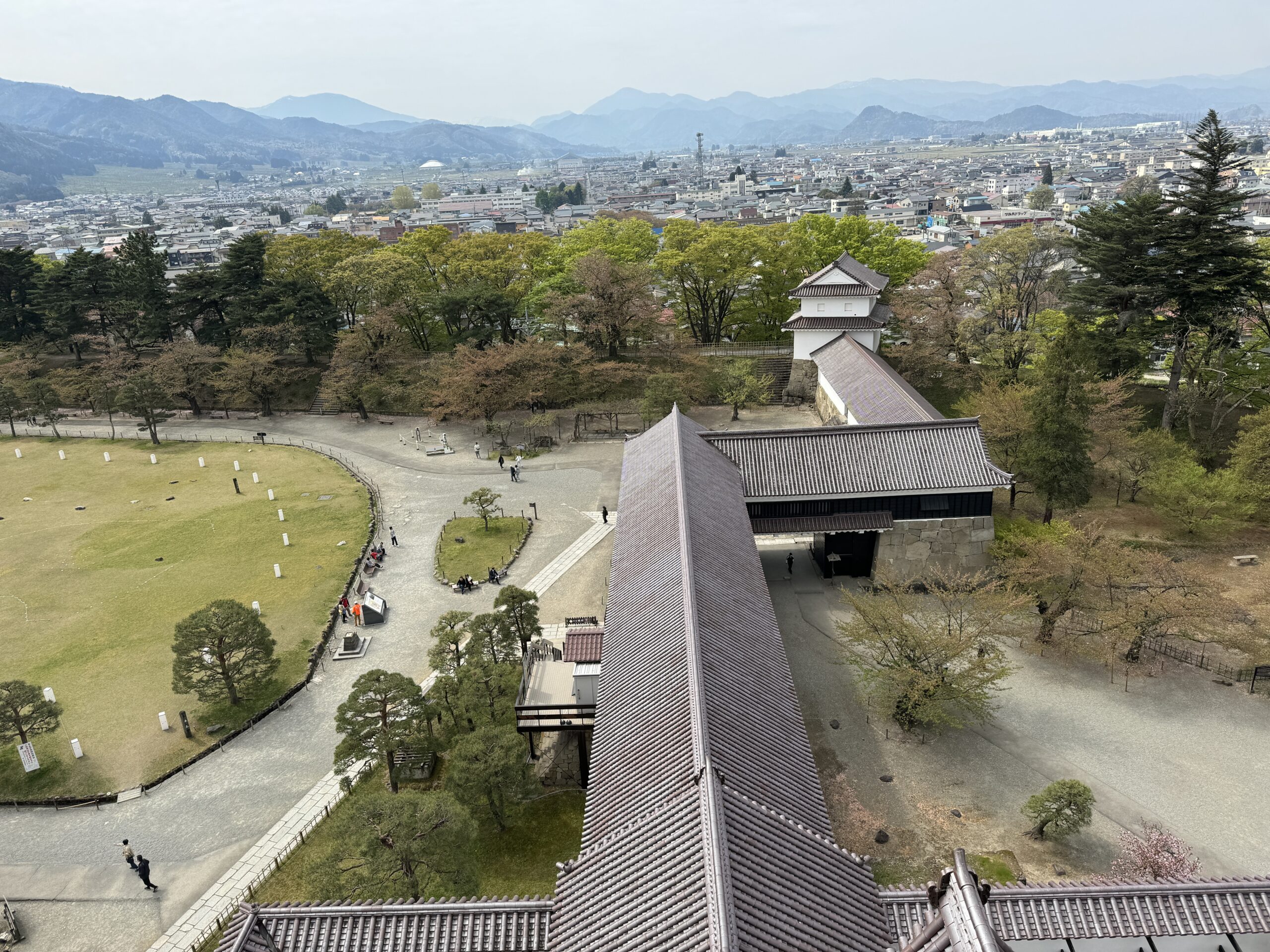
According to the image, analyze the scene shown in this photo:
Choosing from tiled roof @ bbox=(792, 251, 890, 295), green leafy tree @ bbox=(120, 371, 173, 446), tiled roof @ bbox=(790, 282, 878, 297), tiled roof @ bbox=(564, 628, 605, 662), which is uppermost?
tiled roof @ bbox=(792, 251, 890, 295)

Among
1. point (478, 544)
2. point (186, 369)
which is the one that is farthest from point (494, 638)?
point (186, 369)

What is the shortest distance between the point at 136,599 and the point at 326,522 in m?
7.94

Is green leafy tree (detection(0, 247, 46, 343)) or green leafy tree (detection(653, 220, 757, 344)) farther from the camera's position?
green leafy tree (detection(0, 247, 46, 343))

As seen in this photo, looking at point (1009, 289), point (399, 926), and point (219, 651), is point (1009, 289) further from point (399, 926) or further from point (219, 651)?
point (399, 926)

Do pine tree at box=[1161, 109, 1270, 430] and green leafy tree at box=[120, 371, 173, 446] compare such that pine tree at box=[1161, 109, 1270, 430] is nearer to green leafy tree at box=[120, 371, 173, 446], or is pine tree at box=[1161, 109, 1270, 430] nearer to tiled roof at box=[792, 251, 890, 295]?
tiled roof at box=[792, 251, 890, 295]

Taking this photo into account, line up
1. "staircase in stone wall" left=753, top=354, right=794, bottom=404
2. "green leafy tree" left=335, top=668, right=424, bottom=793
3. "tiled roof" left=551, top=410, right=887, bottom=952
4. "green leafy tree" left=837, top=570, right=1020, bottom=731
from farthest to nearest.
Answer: "staircase in stone wall" left=753, top=354, right=794, bottom=404 < "green leafy tree" left=837, top=570, right=1020, bottom=731 < "green leafy tree" left=335, top=668, right=424, bottom=793 < "tiled roof" left=551, top=410, right=887, bottom=952

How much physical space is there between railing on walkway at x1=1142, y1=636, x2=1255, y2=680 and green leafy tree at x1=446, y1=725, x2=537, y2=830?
1746cm

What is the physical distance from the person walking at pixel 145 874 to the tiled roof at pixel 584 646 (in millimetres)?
10103

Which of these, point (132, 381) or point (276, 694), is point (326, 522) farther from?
point (132, 381)

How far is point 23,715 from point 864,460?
85.0 ft

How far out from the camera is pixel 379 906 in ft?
36.1

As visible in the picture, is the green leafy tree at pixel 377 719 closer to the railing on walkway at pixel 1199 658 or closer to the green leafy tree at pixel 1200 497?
the railing on walkway at pixel 1199 658

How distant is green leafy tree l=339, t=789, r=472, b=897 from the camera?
13.5m

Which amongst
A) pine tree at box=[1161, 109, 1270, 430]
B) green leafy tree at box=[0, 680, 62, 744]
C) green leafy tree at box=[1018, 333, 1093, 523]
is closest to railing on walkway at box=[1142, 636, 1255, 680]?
green leafy tree at box=[1018, 333, 1093, 523]
